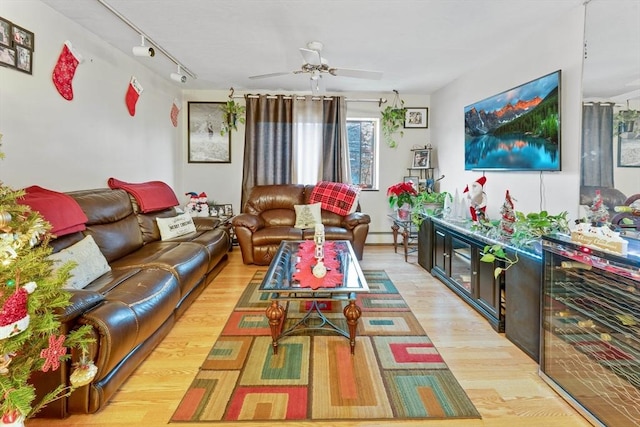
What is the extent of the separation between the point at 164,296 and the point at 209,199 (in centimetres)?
335

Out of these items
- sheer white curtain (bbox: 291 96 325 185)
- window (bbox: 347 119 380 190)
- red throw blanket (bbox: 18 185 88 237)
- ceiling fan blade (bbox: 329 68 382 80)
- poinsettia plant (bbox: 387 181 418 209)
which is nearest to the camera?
red throw blanket (bbox: 18 185 88 237)

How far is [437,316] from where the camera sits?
9.41 feet

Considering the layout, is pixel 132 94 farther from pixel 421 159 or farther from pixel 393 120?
pixel 421 159

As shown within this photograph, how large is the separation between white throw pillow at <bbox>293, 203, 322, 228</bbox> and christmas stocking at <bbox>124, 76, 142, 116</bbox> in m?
2.21

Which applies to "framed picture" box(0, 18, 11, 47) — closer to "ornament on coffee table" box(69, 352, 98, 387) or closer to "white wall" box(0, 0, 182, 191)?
"white wall" box(0, 0, 182, 191)

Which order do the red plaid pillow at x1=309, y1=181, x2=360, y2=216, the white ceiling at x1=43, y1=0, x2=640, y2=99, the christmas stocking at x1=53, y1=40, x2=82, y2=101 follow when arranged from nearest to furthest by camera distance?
the white ceiling at x1=43, y1=0, x2=640, y2=99 < the christmas stocking at x1=53, y1=40, x2=82, y2=101 < the red plaid pillow at x1=309, y1=181, x2=360, y2=216

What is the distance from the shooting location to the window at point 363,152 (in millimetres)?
5594

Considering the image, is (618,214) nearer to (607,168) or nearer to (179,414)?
(607,168)

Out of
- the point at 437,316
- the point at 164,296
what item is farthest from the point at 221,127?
the point at 437,316

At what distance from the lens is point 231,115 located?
17.3ft

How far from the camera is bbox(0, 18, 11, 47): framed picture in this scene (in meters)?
2.24

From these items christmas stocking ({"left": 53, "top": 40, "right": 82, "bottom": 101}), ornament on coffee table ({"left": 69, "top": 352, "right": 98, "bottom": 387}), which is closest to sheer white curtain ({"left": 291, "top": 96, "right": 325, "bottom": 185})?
christmas stocking ({"left": 53, "top": 40, "right": 82, "bottom": 101})

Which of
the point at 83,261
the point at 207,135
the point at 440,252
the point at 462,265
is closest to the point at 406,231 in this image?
the point at 440,252

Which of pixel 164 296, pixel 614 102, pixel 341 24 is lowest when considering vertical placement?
pixel 164 296
